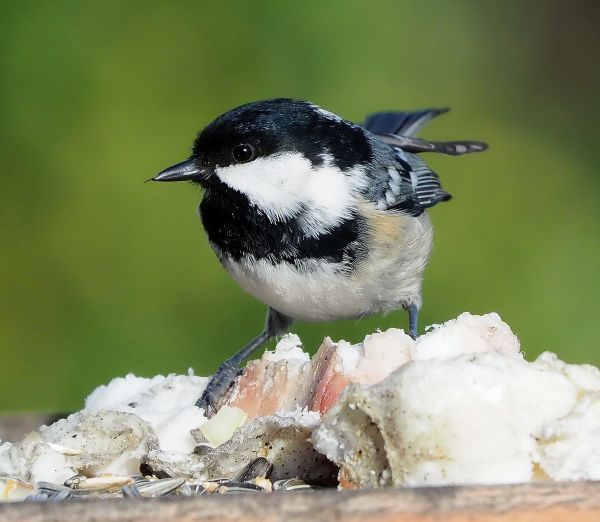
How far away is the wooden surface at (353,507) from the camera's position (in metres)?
0.75

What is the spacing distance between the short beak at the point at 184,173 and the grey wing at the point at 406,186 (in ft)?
1.08

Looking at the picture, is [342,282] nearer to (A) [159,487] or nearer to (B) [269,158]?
(B) [269,158]

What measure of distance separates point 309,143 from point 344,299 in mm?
292

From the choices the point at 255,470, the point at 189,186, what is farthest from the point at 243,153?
the point at 255,470

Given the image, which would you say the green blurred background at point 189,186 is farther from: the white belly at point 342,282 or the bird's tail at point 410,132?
the white belly at point 342,282

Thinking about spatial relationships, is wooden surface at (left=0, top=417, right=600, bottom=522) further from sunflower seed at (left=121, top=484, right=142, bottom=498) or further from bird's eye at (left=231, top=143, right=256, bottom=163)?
bird's eye at (left=231, top=143, right=256, bottom=163)

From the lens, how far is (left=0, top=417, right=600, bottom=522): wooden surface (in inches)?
29.5

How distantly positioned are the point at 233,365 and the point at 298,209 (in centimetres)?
30

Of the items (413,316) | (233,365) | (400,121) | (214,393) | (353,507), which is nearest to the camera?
(353,507)

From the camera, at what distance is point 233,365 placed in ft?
6.15

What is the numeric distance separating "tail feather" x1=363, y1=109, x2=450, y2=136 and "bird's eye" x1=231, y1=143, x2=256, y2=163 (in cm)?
83

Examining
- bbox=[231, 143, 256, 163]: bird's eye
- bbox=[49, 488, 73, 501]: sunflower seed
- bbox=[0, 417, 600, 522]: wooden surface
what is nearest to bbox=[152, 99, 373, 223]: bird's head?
bbox=[231, 143, 256, 163]: bird's eye

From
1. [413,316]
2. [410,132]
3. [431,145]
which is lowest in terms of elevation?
[413,316]

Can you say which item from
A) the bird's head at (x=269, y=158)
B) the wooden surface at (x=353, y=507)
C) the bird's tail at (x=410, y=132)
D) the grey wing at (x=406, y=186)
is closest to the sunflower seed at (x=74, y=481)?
the wooden surface at (x=353, y=507)
